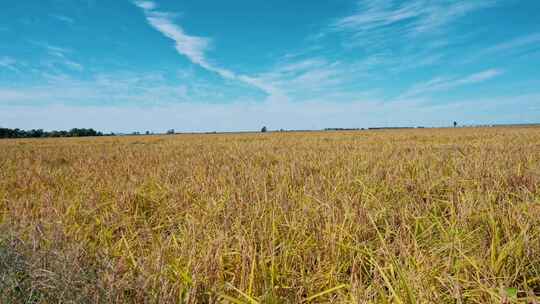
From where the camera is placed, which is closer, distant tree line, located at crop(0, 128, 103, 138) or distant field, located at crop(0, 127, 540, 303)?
distant field, located at crop(0, 127, 540, 303)

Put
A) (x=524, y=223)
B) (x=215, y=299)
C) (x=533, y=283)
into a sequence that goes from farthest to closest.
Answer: (x=524, y=223) → (x=533, y=283) → (x=215, y=299)

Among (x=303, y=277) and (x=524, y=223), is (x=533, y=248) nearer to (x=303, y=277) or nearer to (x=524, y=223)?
(x=524, y=223)

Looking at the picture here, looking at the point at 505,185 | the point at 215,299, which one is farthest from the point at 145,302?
the point at 505,185

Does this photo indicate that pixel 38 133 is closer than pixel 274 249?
No

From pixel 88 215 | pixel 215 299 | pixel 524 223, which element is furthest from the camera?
pixel 88 215

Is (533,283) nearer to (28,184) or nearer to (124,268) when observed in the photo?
(124,268)

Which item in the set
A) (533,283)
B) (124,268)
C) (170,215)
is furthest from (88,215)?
(533,283)

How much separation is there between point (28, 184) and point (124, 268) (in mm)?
3638

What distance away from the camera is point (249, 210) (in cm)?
243

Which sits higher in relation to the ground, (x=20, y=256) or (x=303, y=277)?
(x=20, y=256)

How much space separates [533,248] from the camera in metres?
1.63

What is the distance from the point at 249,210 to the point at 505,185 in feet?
9.69

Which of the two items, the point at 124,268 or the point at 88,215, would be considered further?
the point at 88,215

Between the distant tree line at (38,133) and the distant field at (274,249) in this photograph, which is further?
the distant tree line at (38,133)
